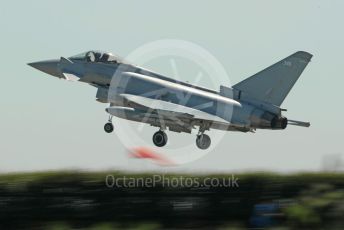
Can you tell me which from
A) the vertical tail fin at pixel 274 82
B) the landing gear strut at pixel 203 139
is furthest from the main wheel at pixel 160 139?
the vertical tail fin at pixel 274 82

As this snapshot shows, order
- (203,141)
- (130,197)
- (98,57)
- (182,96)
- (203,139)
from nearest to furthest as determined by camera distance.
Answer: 1. (130,197)
2. (203,141)
3. (203,139)
4. (182,96)
5. (98,57)

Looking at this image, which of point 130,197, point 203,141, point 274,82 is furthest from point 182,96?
point 130,197

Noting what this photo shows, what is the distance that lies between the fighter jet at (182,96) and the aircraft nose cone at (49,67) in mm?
107

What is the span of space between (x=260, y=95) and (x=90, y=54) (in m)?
8.56

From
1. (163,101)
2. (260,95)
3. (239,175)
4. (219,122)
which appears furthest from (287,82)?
(239,175)

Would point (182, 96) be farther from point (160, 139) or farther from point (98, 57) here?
point (98, 57)

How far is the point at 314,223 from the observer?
11.2 metres

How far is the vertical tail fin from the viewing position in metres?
32.3

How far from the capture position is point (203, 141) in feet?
97.6

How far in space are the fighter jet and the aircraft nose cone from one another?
0.11 metres

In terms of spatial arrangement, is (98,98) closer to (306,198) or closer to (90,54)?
(90,54)

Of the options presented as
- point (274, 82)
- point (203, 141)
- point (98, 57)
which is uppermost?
point (98, 57)

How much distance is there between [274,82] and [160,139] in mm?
5809

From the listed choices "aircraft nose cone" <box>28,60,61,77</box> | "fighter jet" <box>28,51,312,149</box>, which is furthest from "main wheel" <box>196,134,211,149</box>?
"aircraft nose cone" <box>28,60,61,77</box>
